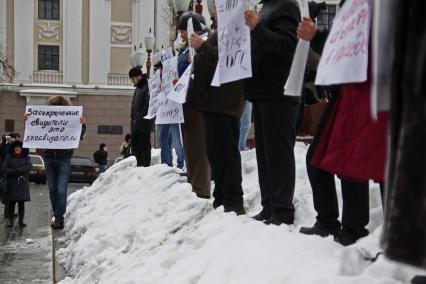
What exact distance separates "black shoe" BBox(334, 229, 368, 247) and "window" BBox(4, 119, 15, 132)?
133ft

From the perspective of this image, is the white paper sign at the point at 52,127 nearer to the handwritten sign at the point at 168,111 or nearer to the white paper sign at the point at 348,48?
the handwritten sign at the point at 168,111

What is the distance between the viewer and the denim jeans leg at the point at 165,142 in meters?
11.5

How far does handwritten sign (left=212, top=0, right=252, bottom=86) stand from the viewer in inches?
220

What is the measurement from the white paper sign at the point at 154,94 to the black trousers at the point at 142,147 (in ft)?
3.08

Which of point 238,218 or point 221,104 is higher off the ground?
point 221,104

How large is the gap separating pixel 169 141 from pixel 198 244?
6026 mm

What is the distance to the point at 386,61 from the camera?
2.23m

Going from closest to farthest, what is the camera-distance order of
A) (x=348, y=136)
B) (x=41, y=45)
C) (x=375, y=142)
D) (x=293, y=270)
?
(x=375, y=142)
(x=348, y=136)
(x=293, y=270)
(x=41, y=45)

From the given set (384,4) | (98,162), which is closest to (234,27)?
(384,4)

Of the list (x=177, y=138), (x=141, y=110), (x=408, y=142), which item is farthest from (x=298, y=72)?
(x=141, y=110)

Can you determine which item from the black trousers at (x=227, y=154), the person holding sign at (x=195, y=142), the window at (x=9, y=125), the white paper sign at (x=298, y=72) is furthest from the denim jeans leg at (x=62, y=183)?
the window at (x=9, y=125)

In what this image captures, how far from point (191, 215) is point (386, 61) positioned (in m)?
4.93

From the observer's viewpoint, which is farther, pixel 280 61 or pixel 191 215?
pixel 191 215

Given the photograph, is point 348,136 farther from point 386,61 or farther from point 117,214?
point 117,214
